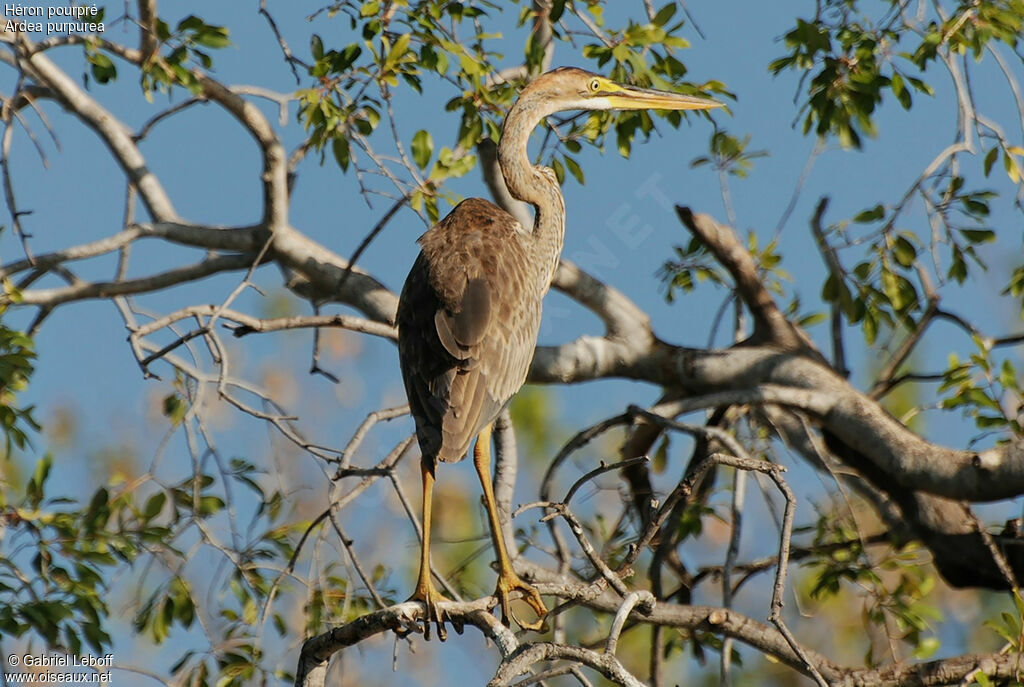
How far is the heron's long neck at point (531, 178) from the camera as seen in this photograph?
4.87 metres

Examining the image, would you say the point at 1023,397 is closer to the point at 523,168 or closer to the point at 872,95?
the point at 872,95

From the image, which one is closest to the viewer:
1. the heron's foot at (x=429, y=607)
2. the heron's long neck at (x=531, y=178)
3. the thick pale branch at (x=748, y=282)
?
the heron's foot at (x=429, y=607)

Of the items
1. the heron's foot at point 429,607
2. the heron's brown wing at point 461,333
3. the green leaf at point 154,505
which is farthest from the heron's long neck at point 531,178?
the green leaf at point 154,505

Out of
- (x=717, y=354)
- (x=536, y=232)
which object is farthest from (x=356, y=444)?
(x=717, y=354)

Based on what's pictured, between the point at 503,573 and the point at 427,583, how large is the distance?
0.26 meters

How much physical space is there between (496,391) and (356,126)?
4.91ft

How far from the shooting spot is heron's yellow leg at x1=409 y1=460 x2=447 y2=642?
3.59 metres

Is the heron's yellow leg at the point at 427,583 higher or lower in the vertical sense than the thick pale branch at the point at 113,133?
lower

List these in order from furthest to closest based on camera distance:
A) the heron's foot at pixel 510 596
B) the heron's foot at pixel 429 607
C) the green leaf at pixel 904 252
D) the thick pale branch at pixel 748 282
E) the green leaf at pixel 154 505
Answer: the thick pale branch at pixel 748 282, the green leaf at pixel 904 252, the green leaf at pixel 154 505, the heron's foot at pixel 510 596, the heron's foot at pixel 429 607

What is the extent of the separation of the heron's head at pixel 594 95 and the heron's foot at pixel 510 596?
212 cm

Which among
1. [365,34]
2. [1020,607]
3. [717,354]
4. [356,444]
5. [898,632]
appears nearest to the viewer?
[1020,607]

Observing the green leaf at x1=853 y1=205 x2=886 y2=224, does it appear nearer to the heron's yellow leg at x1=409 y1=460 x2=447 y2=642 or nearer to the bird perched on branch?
the bird perched on branch

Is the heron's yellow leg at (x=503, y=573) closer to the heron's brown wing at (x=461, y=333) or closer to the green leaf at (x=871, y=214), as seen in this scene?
the heron's brown wing at (x=461, y=333)

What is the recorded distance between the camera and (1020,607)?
3242 millimetres
